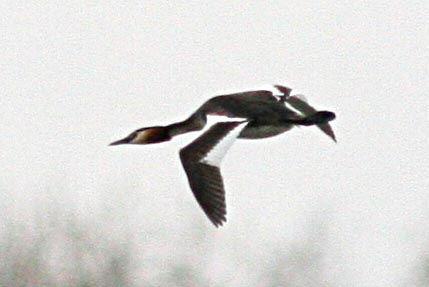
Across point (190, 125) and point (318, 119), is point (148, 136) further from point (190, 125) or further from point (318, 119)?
point (318, 119)

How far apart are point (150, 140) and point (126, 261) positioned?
11.6 m

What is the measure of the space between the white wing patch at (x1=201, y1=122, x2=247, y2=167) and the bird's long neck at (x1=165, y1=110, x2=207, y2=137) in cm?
33

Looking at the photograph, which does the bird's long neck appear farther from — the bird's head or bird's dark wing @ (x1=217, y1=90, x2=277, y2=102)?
bird's dark wing @ (x1=217, y1=90, x2=277, y2=102)

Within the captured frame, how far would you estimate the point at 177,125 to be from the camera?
31.9 ft

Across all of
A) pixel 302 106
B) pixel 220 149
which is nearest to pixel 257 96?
pixel 302 106

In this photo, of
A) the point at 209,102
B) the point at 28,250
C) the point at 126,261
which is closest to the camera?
the point at 209,102

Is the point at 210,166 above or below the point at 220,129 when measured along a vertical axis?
below

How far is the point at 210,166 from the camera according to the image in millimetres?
A: 9109

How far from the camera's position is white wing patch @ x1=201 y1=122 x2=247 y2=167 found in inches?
359

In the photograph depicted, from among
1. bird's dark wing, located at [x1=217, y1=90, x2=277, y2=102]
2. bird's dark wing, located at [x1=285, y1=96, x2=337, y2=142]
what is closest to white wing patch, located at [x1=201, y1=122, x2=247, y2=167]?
bird's dark wing, located at [x1=217, y1=90, x2=277, y2=102]

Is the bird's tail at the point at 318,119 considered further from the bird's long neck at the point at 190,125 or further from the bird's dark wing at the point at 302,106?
the bird's long neck at the point at 190,125

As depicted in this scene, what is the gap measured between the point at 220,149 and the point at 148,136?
0.77 metres

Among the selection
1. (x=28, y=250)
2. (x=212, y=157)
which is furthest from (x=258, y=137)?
(x=28, y=250)

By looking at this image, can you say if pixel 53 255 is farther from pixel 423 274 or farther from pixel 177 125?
pixel 177 125
